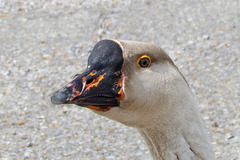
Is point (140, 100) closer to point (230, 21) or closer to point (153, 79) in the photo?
point (153, 79)

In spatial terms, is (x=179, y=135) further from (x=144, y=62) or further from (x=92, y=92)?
(x=92, y=92)

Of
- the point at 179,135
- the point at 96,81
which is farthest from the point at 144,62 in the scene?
the point at 179,135

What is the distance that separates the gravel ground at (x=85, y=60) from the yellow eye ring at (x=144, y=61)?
1747 mm

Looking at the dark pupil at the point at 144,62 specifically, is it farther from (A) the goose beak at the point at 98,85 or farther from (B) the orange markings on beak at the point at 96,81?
(B) the orange markings on beak at the point at 96,81

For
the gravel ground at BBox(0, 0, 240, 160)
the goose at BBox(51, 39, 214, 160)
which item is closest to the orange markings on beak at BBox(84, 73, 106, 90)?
the goose at BBox(51, 39, 214, 160)

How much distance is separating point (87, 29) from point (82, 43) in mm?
318

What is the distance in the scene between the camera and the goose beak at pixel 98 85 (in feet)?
6.90

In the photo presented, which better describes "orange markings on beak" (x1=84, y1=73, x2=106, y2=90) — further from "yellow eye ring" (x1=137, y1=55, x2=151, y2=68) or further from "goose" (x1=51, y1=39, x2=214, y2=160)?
"yellow eye ring" (x1=137, y1=55, x2=151, y2=68)

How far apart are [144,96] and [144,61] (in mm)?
215

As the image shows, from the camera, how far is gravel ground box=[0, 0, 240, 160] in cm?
401

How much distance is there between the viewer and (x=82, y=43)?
5527 millimetres

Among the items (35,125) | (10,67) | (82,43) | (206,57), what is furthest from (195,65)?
(10,67)

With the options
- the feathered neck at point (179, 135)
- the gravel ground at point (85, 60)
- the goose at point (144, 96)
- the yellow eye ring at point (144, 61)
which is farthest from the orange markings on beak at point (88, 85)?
the gravel ground at point (85, 60)

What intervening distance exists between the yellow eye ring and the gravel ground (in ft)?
5.73
